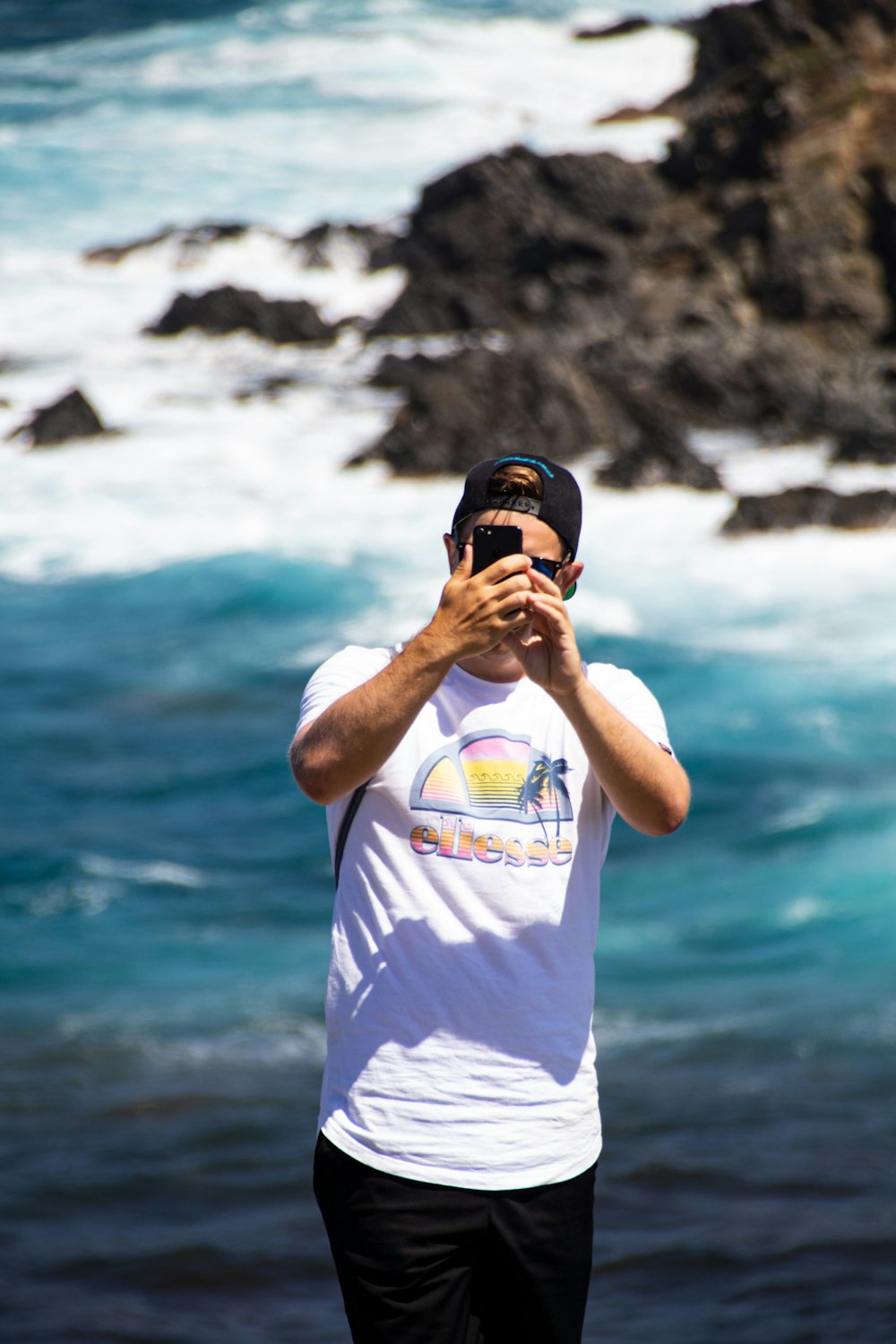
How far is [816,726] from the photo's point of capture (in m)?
11.6

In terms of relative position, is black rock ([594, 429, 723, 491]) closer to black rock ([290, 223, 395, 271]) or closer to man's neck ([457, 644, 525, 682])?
black rock ([290, 223, 395, 271])

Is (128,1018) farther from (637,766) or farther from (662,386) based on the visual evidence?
(662,386)

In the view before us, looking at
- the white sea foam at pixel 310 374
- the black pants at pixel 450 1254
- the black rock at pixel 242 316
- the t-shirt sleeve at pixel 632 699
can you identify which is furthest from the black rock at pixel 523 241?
the black pants at pixel 450 1254

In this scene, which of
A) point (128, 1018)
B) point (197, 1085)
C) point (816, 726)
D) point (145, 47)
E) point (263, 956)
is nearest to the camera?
point (197, 1085)

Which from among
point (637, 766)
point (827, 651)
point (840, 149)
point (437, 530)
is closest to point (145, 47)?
point (840, 149)

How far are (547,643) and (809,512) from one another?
14.5 m

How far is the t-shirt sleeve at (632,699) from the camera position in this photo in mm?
2916

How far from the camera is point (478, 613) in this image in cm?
264

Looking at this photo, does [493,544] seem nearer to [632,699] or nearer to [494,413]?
[632,699]

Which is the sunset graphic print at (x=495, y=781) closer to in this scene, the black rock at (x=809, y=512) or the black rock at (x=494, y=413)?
the black rock at (x=809, y=512)

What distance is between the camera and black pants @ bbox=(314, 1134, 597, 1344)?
2.67 meters

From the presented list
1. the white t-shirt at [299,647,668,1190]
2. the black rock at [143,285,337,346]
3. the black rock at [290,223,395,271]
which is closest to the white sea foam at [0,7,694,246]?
the black rock at [290,223,395,271]

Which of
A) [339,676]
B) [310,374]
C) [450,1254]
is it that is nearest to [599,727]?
[339,676]

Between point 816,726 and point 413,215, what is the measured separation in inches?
716
